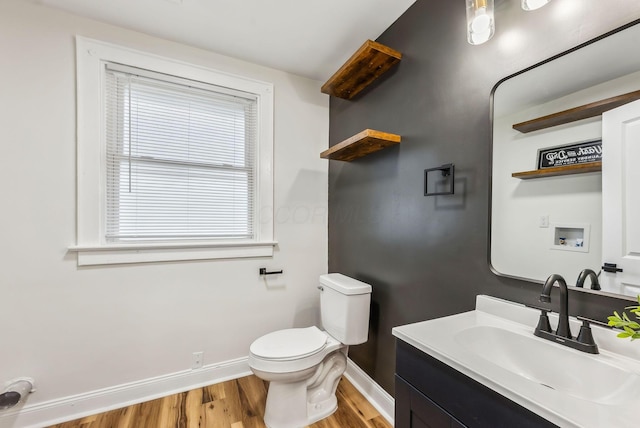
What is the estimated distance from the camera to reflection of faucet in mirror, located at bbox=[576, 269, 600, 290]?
0.85m

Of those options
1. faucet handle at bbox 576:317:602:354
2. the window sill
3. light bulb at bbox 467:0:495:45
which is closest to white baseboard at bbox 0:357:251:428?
the window sill

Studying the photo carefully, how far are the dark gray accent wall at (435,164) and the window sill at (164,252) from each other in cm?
78

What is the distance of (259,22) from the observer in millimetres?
1638

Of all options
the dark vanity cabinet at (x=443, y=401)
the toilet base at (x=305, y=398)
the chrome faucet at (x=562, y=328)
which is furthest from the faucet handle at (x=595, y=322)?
the toilet base at (x=305, y=398)

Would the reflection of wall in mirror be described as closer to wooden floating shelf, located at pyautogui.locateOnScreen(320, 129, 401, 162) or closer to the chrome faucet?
the chrome faucet

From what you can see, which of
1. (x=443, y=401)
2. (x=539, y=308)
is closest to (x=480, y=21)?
(x=539, y=308)

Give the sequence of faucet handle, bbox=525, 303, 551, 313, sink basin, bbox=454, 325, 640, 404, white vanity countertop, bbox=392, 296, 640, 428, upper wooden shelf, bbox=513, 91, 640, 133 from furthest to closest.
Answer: faucet handle, bbox=525, 303, 551, 313
upper wooden shelf, bbox=513, 91, 640, 133
sink basin, bbox=454, 325, 640, 404
white vanity countertop, bbox=392, 296, 640, 428

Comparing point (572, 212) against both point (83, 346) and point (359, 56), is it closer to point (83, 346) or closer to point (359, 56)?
point (359, 56)

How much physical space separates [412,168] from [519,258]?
691mm

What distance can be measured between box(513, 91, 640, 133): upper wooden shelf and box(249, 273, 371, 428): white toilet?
1.19 meters

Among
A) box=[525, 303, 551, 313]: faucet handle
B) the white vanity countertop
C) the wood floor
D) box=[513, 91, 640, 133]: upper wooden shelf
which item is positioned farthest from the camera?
the wood floor

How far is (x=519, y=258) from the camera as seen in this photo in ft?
3.38

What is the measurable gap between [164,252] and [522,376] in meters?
1.95

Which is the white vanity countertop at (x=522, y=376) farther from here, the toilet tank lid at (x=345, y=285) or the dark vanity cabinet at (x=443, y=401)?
the toilet tank lid at (x=345, y=285)
